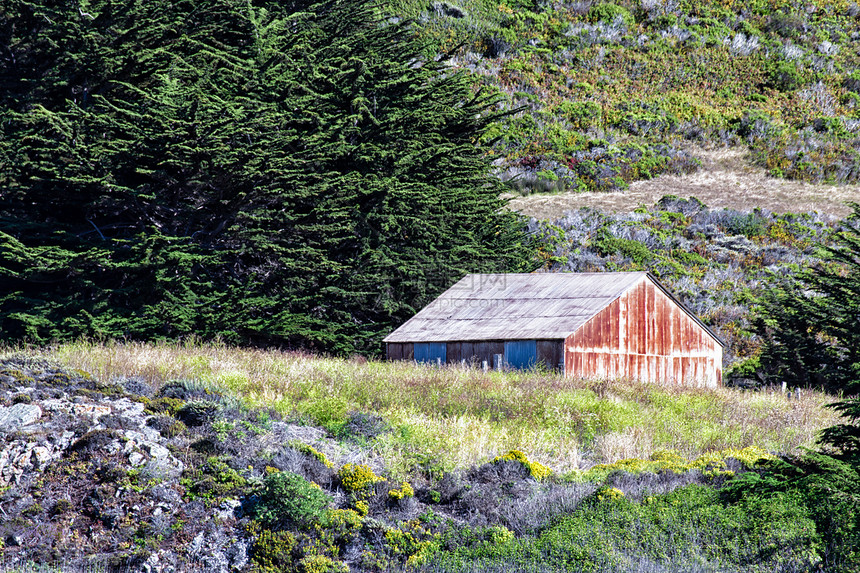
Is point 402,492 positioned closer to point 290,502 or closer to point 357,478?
point 357,478

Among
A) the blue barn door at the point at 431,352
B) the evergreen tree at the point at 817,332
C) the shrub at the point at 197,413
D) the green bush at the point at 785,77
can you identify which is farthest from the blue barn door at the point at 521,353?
the green bush at the point at 785,77

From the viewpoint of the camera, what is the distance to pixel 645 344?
3225 centimetres

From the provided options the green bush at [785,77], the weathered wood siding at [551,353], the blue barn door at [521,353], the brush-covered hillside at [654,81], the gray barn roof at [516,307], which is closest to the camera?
the weathered wood siding at [551,353]

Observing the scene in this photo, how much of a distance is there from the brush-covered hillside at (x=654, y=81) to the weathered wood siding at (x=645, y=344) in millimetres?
28235

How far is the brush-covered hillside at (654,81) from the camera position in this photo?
64.4 meters

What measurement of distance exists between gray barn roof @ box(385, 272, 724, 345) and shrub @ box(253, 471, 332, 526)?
57.6 feet

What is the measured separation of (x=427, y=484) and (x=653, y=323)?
19983 millimetres

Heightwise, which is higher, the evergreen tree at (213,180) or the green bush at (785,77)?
the green bush at (785,77)

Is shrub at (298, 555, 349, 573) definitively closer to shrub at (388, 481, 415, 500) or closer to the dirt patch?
shrub at (388, 481, 415, 500)

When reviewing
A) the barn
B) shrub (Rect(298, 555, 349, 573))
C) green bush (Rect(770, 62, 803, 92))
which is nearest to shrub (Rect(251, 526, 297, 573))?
shrub (Rect(298, 555, 349, 573))

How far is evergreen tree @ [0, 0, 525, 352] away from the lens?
28875 millimetres

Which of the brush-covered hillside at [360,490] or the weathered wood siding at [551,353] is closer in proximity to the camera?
the brush-covered hillside at [360,490]

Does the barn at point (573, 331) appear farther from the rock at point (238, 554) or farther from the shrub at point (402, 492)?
the rock at point (238, 554)

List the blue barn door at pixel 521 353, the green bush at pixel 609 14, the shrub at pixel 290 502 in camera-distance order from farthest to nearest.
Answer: the green bush at pixel 609 14 → the blue barn door at pixel 521 353 → the shrub at pixel 290 502
